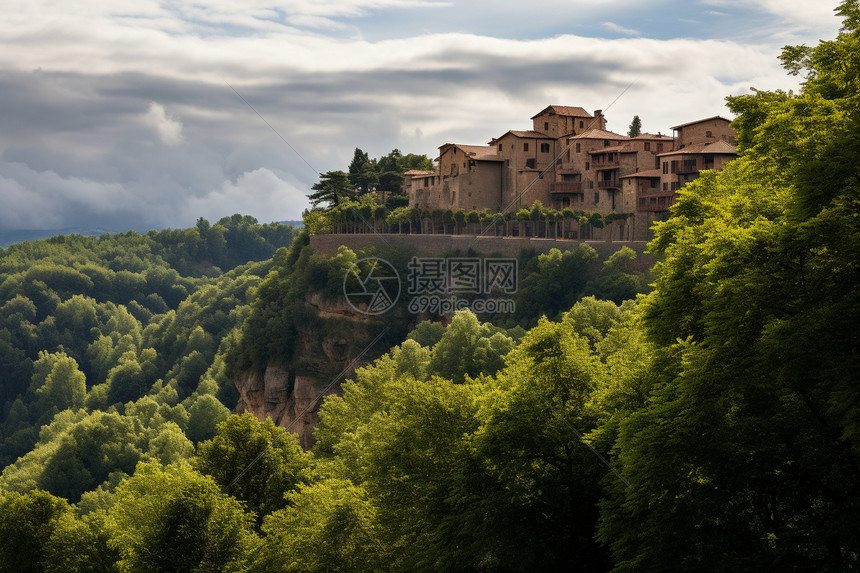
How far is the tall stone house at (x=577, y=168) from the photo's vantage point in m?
90.2

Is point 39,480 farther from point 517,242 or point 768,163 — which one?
point 768,163

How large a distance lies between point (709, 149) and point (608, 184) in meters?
13.8

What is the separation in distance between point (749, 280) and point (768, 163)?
704cm

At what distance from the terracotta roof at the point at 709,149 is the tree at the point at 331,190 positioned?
134ft

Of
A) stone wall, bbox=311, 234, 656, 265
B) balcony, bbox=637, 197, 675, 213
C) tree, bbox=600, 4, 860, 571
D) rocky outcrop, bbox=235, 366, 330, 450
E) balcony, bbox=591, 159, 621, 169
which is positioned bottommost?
rocky outcrop, bbox=235, 366, 330, 450

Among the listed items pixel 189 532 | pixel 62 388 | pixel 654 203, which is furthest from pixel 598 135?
pixel 62 388

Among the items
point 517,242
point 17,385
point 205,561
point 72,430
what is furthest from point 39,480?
point 17,385

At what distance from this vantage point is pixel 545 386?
27.0 metres

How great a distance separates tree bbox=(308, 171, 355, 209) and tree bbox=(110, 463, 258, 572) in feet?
255

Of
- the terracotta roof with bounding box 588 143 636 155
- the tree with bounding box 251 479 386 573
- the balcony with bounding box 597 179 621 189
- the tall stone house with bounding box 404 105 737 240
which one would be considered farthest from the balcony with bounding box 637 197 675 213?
the tree with bounding box 251 479 386 573

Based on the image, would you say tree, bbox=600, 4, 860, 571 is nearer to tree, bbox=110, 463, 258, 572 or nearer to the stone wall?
tree, bbox=110, 463, 258, 572

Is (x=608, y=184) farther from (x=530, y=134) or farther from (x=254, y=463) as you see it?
(x=254, y=463)

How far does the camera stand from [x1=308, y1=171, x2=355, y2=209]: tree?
370 ft

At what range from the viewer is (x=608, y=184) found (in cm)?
9794
